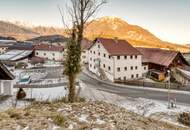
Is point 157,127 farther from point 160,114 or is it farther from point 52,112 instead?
point 160,114

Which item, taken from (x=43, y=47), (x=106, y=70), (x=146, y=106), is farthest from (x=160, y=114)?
(x=43, y=47)

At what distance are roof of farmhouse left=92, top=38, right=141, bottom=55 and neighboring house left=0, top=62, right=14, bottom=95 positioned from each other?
1328 inches

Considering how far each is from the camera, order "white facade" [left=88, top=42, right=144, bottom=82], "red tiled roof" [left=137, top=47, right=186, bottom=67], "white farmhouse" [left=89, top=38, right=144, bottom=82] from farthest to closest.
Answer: "red tiled roof" [left=137, top=47, right=186, bottom=67] → "white farmhouse" [left=89, top=38, right=144, bottom=82] → "white facade" [left=88, top=42, right=144, bottom=82]

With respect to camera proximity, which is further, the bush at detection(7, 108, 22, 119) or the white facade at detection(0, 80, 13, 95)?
the white facade at detection(0, 80, 13, 95)

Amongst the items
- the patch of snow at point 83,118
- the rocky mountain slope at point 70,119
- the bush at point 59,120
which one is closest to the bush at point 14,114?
the rocky mountain slope at point 70,119

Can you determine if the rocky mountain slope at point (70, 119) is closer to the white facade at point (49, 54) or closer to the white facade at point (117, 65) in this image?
the white facade at point (117, 65)

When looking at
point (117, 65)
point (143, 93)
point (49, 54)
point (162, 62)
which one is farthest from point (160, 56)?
point (49, 54)

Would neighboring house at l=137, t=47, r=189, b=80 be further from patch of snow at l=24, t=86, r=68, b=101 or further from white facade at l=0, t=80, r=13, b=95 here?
white facade at l=0, t=80, r=13, b=95

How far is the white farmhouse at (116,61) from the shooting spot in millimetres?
56250

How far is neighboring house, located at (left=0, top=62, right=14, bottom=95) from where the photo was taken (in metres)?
22.5

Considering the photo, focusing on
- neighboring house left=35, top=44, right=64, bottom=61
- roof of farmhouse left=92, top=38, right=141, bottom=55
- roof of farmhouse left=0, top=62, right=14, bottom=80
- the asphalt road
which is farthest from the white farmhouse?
roof of farmhouse left=0, top=62, right=14, bottom=80

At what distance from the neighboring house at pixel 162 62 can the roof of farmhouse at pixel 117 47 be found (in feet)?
17.2

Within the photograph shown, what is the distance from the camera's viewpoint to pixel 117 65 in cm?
5625

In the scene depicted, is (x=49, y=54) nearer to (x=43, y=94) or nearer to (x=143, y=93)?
(x=143, y=93)
